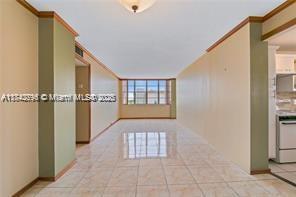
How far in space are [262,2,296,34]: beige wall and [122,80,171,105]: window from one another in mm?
8471

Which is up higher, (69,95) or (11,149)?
(69,95)

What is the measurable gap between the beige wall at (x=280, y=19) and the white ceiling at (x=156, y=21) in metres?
0.15

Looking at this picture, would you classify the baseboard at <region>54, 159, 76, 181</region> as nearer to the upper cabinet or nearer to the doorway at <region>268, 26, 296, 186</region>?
the doorway at <region>268, 26, 296, 186</region>

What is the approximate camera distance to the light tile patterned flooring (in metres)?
2.46

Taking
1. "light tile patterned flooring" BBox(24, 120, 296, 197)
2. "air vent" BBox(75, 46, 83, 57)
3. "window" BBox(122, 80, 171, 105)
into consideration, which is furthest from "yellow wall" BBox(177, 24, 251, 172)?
"window" BBox(122, 80, 171, 105)

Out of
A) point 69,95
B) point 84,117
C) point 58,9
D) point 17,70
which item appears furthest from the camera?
point 84,117

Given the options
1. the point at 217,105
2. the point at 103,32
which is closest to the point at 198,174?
the point at 217,105

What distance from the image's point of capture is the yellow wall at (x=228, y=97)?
3.03 metres

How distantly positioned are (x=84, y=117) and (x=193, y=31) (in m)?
3.53

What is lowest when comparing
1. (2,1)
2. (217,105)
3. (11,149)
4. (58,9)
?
(11,149)

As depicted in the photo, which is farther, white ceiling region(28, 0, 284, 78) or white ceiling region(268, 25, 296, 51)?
white ceiling region(268, 25, 296, 51)

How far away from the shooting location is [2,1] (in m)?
2.06

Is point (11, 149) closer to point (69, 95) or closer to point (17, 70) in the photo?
point (17, 70)

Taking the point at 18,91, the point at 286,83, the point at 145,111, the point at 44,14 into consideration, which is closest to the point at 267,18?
the point at 286,83
